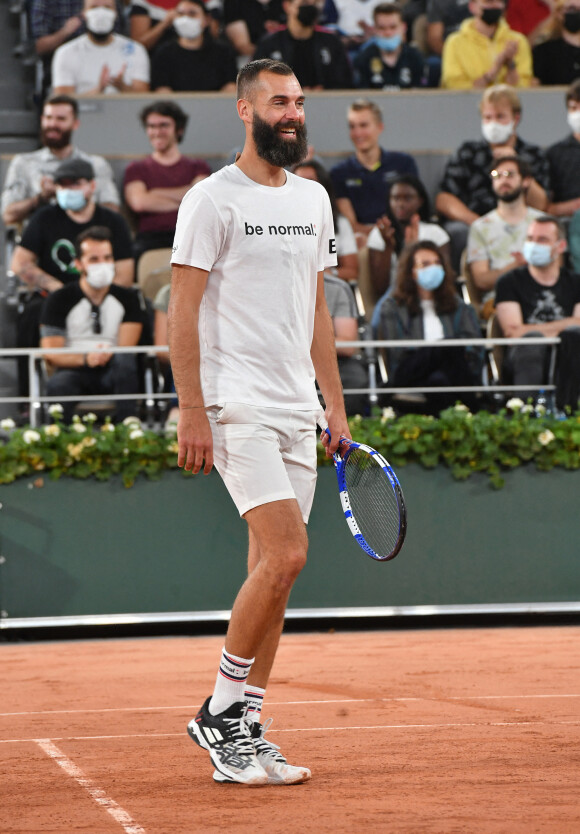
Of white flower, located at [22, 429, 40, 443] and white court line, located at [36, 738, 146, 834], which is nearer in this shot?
white court line, located at [36, 738, 146, 834]

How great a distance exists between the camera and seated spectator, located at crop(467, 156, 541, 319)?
1107cm

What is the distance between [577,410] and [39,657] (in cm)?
425

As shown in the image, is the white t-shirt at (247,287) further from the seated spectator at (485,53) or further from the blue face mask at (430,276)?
the seated spectator at (485,53)

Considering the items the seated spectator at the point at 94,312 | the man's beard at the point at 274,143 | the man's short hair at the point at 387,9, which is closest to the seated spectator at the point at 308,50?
the man's short hair at the point at 387,9

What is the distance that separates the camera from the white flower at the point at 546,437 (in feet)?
28.7

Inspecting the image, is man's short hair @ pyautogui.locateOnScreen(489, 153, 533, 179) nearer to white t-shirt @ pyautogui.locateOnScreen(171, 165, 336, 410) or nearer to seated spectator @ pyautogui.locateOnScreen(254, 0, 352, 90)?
seated spectator @ pyautogui.locateOnScreen(254, 0, 352, 90)

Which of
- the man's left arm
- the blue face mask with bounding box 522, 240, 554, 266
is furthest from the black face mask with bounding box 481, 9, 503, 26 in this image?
the man's left arm

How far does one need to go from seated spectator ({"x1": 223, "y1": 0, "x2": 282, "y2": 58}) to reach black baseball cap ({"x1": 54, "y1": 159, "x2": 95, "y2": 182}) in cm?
307

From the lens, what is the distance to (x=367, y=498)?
4.38 metres

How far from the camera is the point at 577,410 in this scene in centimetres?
926

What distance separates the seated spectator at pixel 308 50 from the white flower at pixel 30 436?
204 inches

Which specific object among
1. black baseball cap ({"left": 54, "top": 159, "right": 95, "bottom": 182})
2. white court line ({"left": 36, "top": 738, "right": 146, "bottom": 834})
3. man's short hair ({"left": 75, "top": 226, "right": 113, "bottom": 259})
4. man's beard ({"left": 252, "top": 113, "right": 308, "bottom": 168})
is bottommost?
white court line ({"left": 36, "top": 738, "right": 146, "bottom": 834})

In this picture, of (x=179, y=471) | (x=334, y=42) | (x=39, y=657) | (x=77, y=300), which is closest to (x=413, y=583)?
(x=179, y=471)

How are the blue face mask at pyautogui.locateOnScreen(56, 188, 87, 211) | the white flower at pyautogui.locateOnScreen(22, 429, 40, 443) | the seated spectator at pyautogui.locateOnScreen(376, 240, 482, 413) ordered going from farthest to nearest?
the blue face mask at pyautogui.locateOnScreen(56, 188, 87, 211) < the seated spectator at pyautogui.locateOnScreen(376, 240, 482, 413) < the white flower at pyautogui.locateOnScreen(22, 429, 40, 443)
